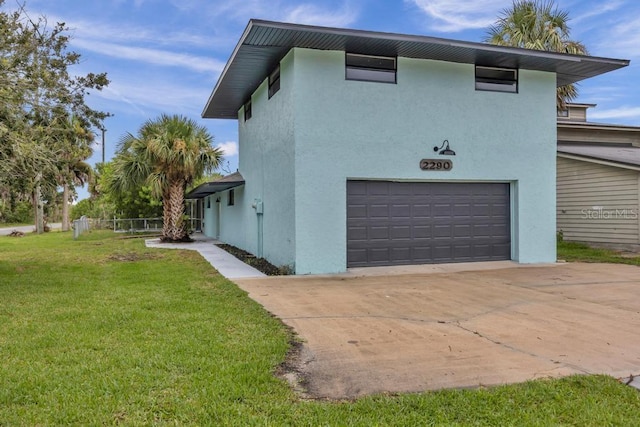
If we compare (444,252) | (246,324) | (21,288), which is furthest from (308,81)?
(21,288)

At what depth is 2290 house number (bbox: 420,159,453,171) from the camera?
11203 mm

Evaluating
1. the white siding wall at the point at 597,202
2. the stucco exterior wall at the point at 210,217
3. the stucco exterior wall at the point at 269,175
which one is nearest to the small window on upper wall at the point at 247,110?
the stucco exterior wall at the point at 269,175

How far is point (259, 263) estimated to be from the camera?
12.2 m

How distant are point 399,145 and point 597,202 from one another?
920 centimetres

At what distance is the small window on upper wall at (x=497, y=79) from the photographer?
1178cm

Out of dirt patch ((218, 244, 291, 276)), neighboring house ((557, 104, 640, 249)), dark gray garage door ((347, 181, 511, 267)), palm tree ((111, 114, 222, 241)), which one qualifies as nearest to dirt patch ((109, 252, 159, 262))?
dirt patch ((218, 244, 291, 276))

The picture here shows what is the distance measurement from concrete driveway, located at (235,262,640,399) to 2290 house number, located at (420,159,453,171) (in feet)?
8.90

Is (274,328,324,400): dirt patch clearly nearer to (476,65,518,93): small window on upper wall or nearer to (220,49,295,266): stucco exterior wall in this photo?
(220,49,295,266): stucco exterior wall

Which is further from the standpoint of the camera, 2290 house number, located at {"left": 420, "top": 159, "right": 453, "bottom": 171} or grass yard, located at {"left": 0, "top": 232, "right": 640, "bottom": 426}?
2290 house number, located at {"left": 420, "top": 159, "right": 453, "bottom": 171}

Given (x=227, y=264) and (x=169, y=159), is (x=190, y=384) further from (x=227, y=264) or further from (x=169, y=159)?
(x=169, y=159)

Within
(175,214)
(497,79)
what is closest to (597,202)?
(497,79)

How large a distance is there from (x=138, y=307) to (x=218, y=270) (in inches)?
167

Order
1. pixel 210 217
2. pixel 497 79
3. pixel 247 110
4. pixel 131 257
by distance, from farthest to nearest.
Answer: pixel 210 217
pixel 247 110
pixel 131 257
pixel 497 79

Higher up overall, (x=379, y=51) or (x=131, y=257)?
(x=379, y=51)
